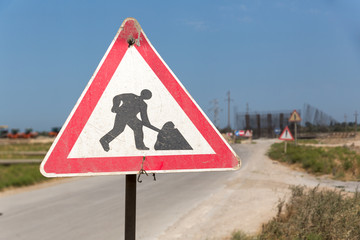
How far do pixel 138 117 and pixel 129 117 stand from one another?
56mm

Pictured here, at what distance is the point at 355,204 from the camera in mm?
4879

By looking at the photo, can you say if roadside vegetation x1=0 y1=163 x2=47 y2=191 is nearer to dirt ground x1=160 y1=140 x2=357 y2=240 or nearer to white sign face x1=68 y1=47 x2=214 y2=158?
dirt ground x1=160 y1=140 x2=357 y2=240

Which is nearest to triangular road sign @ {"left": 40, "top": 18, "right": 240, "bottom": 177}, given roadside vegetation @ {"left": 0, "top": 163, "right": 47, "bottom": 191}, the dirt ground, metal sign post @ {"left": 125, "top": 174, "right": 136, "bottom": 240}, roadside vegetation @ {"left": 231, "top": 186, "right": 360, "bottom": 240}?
metal sign post @ {"left": 125, "top": 174, "right": 136, "bottom": 240}

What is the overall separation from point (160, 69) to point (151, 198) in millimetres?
7277

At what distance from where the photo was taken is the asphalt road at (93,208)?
6.20 metres

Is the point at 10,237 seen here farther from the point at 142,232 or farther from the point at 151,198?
the point at 151,198

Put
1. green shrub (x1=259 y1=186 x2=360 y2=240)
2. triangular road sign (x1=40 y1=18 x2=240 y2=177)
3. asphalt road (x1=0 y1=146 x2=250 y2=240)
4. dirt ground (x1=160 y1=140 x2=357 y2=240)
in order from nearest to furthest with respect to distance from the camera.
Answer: triangular road sign (x1=40 y1=18 x2=240 y2=177) → green shrub (x1=259 y1=186 x2=360 y2=240) → dirt ground (x1=160 y1=140 x2=357 y2=240) → asphalt road (x1=0 y1=146 x2=250 y2=240)

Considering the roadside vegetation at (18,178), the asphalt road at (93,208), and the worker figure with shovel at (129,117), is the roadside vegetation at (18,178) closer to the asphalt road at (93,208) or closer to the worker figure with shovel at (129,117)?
the asphalt road at (93,208)

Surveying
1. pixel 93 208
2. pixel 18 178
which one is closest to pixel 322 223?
pixel 93 208

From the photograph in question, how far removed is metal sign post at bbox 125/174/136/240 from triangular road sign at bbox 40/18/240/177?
171 millimetres

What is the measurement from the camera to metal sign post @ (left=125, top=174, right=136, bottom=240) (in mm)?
2252

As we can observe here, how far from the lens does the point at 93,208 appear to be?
26.5 ft

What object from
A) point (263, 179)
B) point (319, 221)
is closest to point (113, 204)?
point (319, 221)

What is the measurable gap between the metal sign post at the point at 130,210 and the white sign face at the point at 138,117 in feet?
0.75
